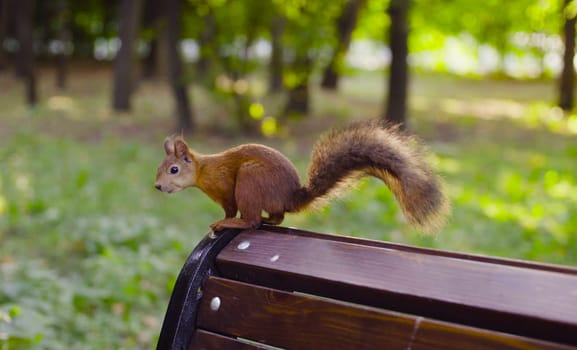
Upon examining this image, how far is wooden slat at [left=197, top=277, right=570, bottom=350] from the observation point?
124cm

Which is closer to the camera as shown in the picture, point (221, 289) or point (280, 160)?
point (221, 289)

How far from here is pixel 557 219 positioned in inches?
241

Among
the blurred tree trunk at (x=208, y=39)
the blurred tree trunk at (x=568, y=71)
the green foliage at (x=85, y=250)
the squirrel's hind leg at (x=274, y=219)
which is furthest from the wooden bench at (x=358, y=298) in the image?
the blurred tree trunk at (x=568, y=71)

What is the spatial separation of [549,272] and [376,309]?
321mm

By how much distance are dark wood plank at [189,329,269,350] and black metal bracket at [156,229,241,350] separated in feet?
0.06

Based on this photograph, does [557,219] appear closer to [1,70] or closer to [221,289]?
[221,289]

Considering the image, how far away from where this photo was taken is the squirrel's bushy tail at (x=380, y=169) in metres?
1.55

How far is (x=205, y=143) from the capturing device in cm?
985

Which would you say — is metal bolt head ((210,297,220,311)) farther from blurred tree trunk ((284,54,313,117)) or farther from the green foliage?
blurred tree trunk ((284,54,313,117))

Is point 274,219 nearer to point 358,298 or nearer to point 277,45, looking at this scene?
point 358,298

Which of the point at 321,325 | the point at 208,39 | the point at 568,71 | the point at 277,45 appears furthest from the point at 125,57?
the point at 321,325

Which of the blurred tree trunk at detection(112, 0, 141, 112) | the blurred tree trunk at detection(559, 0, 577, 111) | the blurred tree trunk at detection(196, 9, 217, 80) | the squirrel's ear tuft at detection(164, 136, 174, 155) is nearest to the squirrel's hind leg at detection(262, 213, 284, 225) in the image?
the squirrel's ear tuft at detection(164, 136, 174, 155)

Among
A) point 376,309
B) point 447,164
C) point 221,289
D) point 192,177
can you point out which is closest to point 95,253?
point 192,177

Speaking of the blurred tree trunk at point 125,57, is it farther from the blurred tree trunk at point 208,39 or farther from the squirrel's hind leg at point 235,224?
the squirrel's hind leg at point 235,224
